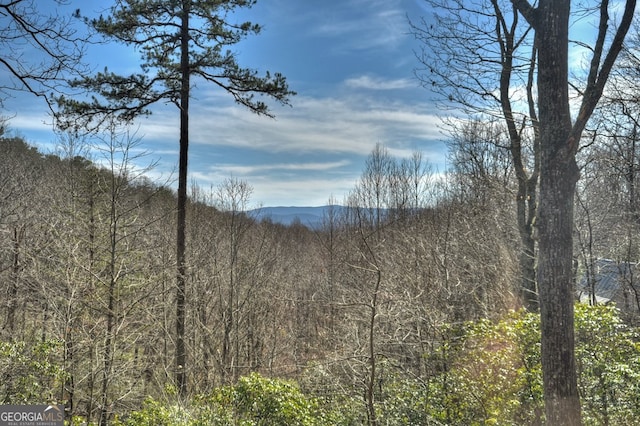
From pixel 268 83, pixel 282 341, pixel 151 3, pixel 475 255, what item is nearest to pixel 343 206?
pixel 282 341

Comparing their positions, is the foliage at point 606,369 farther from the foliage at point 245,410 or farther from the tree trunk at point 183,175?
the tree trunk at point 183,175

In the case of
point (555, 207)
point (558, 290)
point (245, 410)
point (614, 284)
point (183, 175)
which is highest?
point (183, 175)

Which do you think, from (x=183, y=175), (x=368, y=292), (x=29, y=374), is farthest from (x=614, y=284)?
(x=29, y=374)

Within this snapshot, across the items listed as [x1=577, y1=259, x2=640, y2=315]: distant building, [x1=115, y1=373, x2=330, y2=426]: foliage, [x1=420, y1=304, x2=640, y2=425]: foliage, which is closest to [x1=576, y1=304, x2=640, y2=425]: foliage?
[x1=420, y1=304, x2=640, y2=425]: foliage

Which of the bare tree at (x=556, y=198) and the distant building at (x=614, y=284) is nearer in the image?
the bare tree at (x=556, y=198)

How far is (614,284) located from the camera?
1589cm

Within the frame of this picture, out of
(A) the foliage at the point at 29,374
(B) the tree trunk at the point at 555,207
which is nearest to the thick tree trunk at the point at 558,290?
(B) the tree trunk at the point at 555,207

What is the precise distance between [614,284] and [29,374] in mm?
19431

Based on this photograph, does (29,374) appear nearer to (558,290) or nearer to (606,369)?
(558,290)

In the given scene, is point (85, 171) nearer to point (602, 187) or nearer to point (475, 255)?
point (475, 255)

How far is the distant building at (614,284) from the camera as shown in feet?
41.4

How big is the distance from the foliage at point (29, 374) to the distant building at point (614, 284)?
12664 mm

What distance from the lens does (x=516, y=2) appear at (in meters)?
3.93

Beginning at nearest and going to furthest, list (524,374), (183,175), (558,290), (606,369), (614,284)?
(558,290)
(606,369)
(524,374)
(183,175)
(614,284)
